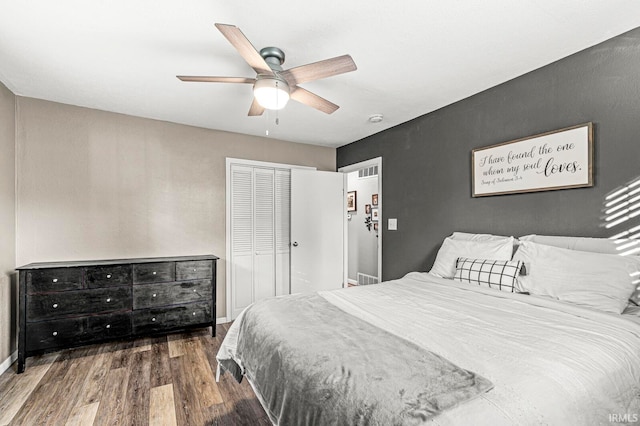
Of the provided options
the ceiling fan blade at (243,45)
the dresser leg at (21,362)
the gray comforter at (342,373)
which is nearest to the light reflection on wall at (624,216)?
the gray comforter at (342,373)

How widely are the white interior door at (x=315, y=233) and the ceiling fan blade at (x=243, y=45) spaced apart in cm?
244

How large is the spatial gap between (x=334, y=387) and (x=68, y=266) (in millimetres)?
2883

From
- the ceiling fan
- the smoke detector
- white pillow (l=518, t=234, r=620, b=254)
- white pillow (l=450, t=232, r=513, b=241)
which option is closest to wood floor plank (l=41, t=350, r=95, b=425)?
the ceiling fan

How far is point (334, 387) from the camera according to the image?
1066mm

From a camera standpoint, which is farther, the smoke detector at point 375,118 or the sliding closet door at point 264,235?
the sliding closet door at point 264,235

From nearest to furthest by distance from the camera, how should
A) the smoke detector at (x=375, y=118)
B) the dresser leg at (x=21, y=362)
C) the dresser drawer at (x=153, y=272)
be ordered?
1. the dresser leg at (x=21, y=362)
2. the dresser drawer at (x=153, y=272)
3. the smoke detector at (x=375, y=118)

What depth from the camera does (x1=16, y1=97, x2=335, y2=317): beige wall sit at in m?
2.93

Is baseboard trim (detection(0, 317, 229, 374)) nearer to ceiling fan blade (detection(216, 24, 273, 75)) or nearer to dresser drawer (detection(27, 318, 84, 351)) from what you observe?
dresser drawer (detection(27, 318, 84, 351))

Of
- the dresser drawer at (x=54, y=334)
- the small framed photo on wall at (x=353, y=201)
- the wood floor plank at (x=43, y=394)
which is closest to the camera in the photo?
the wood floor plank at (x=43, y=394)

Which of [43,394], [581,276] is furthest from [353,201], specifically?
[43,394]

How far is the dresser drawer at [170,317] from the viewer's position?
9.94 feet

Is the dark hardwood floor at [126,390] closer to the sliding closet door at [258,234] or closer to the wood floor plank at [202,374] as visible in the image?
the wood floor plank at [202,374]

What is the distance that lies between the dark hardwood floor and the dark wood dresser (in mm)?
193

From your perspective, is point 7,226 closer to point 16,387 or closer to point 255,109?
point 16,387
